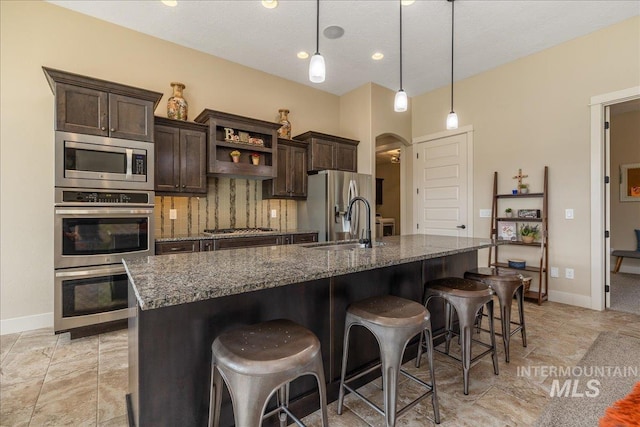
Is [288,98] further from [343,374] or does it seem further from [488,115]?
[343,374]

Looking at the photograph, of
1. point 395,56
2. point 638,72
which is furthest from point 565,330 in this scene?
point 395,56

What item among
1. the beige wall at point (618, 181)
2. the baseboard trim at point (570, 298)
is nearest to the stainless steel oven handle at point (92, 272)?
the baseboard trim at point (570, 298)

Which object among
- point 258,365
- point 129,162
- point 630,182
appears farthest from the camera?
point 630,182

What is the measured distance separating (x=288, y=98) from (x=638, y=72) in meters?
4.29

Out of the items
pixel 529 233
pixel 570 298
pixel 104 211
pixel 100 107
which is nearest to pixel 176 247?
pixel 104 211

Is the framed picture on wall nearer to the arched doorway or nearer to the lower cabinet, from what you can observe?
the arched doorway

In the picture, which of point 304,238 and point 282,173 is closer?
point 304,238

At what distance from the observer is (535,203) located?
4027mm

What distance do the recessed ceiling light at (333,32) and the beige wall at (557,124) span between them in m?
2.42

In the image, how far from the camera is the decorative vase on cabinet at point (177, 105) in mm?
3604

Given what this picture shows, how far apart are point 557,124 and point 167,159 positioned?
483cm

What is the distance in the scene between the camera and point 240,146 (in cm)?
385

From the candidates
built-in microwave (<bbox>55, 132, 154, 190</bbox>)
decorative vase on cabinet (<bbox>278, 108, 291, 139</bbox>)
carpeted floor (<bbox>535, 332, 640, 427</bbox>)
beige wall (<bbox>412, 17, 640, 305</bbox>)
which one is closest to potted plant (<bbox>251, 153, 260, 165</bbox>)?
decorative vase on cabinet (<bbox>278, 108, 291, 139</bbox>)

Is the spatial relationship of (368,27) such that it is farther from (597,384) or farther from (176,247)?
(597,384)
